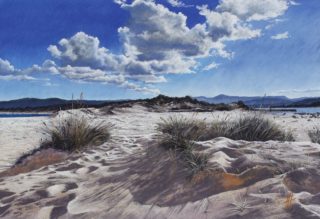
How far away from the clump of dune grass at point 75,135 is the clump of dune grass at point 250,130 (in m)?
1.83

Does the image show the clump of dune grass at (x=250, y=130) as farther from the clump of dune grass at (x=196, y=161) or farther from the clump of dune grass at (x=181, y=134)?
the clump of dune grass at (x=196, y=161)

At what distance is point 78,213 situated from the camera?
11.8 ft

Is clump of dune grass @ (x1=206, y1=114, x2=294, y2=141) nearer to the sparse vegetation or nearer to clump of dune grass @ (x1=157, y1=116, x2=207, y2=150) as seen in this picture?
the sparse vegetation

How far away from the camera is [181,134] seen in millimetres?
5621

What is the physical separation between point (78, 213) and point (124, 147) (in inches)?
109

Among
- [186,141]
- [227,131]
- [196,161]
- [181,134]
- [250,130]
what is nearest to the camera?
[196,161]

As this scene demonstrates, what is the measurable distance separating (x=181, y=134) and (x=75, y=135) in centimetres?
189

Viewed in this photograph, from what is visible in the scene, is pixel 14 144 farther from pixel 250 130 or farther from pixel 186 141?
pixel 250 130

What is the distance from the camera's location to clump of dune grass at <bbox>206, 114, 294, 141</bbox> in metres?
6.43

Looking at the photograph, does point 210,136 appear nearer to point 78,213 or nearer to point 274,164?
point 274,164

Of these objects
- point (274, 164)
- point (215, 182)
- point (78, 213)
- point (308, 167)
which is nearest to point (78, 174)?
point (78, 213)

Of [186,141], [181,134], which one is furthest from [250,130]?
[186,141]

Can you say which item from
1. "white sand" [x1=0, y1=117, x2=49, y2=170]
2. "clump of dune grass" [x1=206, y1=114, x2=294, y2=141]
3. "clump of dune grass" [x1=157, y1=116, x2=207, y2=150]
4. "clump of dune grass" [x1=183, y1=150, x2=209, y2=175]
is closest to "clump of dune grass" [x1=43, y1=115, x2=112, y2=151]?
"white sand" [x1=0, y1=117, x2=49, y2=170]

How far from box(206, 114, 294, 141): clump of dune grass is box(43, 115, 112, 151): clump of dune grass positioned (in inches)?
72.2
